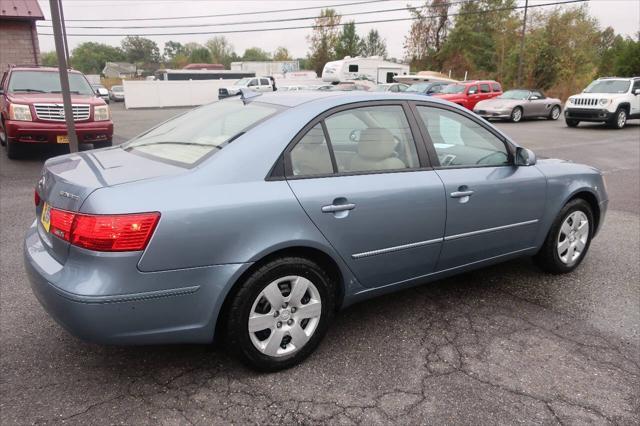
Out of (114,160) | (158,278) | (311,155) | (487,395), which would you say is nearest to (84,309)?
(158,278)

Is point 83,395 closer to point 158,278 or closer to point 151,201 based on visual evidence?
point 158,278

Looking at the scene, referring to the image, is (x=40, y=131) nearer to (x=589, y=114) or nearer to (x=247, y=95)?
(x=247, y=95)

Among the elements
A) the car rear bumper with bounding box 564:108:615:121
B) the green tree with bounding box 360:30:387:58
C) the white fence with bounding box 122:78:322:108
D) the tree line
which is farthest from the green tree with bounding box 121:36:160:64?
the car rear bumper with bounding box 564:108:615:121

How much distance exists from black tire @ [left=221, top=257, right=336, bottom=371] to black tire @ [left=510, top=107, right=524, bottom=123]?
19947 millimetres

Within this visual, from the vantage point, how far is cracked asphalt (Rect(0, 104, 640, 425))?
2498 millimetres

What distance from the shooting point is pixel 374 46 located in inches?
3743

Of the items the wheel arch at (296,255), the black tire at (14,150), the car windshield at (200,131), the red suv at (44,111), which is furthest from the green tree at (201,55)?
the wheel arch at (296,255)

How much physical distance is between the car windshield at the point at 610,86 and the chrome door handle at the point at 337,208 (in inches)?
716

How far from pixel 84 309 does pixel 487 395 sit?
2.08m

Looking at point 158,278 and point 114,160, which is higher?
point 114,160

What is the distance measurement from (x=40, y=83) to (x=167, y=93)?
28.1m

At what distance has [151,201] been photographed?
2.34 m

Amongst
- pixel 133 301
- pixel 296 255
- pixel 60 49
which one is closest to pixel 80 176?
pixel 133 301

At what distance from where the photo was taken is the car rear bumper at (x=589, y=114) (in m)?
16.9
